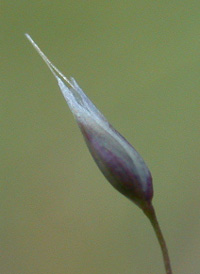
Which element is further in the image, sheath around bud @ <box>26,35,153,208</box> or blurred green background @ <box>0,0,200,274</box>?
blurred green background @ <box>0,0,200,274</box>

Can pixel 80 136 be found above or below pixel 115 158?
above

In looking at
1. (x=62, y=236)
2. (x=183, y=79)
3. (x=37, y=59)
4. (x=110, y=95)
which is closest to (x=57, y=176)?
(x=62, y=236)

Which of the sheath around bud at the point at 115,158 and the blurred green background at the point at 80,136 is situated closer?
the sheath around bud at the point at 115,158

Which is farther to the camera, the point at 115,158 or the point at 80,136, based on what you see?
the point at 80,136
